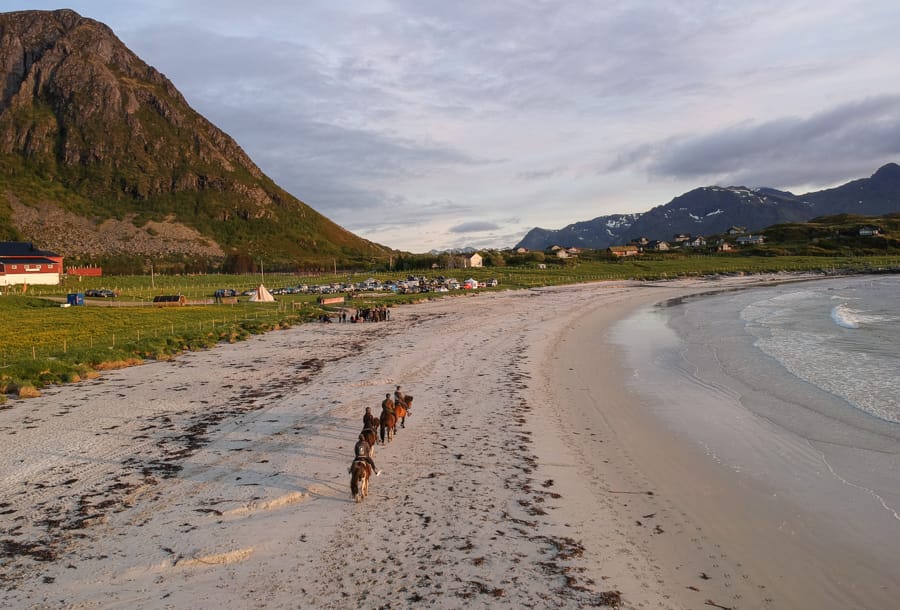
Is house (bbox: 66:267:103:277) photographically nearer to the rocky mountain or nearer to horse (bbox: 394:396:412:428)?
the rocky mountain

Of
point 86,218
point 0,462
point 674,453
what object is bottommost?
point 674,453

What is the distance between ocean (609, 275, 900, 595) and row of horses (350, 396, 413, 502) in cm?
682

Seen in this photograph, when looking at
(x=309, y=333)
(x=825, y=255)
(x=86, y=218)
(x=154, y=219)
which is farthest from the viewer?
(x=154, y=219)

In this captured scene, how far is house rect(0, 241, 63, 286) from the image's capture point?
249 ft

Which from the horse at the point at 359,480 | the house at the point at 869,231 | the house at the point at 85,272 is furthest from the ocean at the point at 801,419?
the house at the point at 869,231

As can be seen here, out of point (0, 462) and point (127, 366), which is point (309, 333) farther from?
point (0, 462)

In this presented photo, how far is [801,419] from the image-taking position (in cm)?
1534

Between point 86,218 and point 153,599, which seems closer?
point 153,599

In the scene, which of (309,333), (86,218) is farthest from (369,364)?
(86,218)

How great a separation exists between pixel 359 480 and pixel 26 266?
92455mm

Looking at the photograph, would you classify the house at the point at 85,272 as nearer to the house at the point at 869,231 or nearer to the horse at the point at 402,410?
the horse at the point at 402,410

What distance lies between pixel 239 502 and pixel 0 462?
6531mm

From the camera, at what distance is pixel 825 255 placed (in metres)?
135

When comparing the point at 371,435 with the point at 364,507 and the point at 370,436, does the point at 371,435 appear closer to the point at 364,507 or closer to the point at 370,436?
the point at 370,436
